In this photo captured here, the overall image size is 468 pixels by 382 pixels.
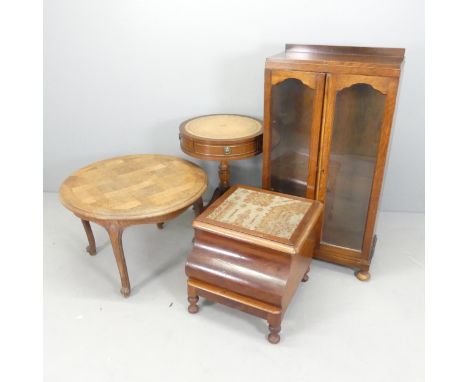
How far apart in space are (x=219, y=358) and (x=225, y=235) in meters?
0.53

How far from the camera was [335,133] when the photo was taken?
6.31 ft

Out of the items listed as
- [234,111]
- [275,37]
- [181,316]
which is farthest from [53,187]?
[275,37]

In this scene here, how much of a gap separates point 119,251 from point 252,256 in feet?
2.22

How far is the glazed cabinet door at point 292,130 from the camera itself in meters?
1.87

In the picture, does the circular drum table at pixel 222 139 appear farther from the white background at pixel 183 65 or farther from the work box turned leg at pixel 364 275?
the work box turned leg at pixel 364 275

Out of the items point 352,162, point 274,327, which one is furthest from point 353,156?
point 274,327

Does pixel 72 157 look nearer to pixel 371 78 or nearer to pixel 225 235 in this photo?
pixel 225 235

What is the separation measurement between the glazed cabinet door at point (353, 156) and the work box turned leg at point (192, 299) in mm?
794

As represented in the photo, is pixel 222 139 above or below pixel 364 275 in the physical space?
above

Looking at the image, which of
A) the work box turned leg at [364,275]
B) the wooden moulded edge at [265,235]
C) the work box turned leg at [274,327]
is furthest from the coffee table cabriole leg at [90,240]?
the work box turned leg at [364,275]

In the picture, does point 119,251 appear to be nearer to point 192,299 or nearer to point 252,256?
point 192,299

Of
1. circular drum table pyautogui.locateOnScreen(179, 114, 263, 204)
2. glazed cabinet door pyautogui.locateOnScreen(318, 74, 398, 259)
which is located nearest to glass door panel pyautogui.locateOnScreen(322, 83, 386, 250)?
glazed cabinet door pyautogui.locateOnScreen(318, 74, 398, 259)

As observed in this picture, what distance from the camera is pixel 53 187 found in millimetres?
3129

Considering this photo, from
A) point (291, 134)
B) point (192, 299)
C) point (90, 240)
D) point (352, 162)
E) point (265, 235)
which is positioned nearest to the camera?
point (265, 235)
